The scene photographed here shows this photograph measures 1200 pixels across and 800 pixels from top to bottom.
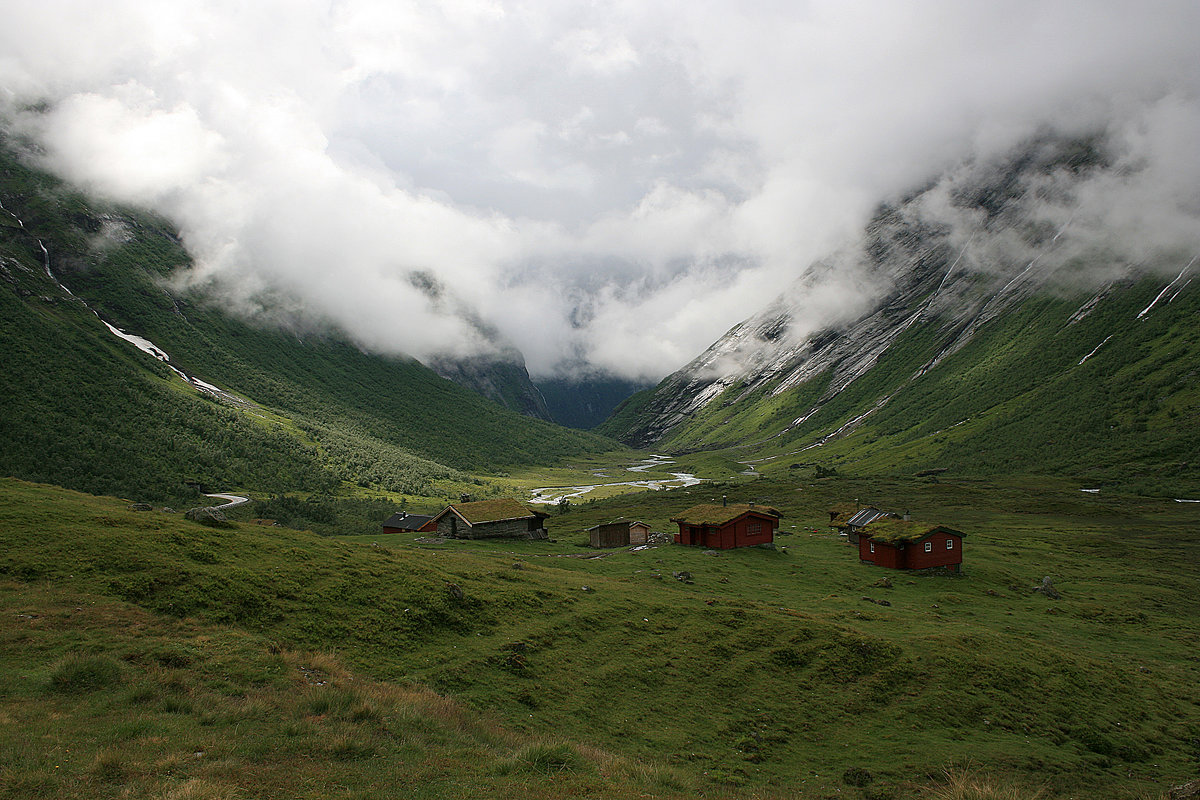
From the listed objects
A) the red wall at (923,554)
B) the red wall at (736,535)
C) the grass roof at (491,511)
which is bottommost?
the red wall at (923,554)

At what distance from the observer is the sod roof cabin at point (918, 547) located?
55875 millimetres

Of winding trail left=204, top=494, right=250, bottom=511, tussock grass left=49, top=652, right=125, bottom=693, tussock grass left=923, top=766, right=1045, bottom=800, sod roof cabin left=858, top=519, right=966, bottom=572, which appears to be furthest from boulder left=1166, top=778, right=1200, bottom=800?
winding trail left=204, top=494, right=250, bottom=511

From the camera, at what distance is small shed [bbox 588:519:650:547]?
221 ft

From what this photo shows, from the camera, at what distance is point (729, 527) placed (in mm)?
60938

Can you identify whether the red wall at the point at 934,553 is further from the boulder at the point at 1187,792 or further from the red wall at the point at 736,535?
the boulder at the point at 1187,792

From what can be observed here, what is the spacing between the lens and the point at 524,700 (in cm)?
2062

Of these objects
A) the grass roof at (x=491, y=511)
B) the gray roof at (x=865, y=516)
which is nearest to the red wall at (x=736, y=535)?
the gray roof at (x=865, y=516)

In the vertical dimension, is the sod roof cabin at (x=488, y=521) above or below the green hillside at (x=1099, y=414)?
below

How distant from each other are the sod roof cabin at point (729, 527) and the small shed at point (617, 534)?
7095 millimetres

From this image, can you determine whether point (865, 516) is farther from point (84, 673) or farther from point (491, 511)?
point (84, 673)

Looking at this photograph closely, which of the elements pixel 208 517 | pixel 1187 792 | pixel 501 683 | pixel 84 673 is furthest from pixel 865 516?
pixel 84 673

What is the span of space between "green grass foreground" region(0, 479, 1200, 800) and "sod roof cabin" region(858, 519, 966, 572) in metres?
14.2

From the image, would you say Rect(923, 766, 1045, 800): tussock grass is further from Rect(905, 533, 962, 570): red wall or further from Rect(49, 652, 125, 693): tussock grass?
Rect(905, 533, 962, 570): red wall

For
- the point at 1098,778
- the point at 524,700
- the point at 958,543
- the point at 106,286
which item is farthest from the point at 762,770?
the point at 106,286
